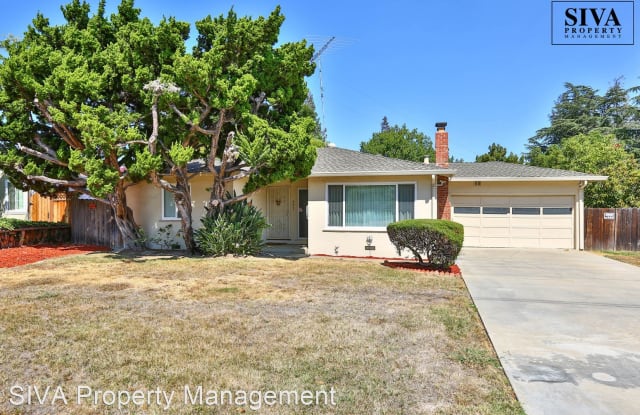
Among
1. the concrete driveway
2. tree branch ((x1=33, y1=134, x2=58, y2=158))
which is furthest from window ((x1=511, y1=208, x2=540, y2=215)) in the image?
tree branch ((x1=33, y1=134, x2=58, y2=158))

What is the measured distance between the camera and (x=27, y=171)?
11.1 m

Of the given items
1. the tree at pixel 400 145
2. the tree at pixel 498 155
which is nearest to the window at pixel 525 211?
the tree at pixel 498 155

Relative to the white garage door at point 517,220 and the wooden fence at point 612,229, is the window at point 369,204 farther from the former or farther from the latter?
the wooden fence at point 612,229

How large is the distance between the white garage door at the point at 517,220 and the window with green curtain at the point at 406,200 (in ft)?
15.3

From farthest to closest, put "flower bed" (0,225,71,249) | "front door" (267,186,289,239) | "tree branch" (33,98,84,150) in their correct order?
1. "front door" (267,186,289,239)
2. "flower bed" (0,225,71,249)
3. "tree branch" (33,98,84,150)

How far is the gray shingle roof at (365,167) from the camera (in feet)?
37.0

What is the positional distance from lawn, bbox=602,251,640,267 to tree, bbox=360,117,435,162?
2784 cm

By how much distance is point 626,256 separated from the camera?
41.5 ft

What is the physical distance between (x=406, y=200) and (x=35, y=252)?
37.2 feet

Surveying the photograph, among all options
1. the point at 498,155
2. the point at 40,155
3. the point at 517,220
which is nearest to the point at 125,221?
the point at 40,155

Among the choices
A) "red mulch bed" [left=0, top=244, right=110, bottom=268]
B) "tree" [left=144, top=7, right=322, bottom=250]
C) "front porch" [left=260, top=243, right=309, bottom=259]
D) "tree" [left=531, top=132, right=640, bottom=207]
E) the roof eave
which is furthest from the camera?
"tree" [left=531, top=132, right=640, bottom=207]

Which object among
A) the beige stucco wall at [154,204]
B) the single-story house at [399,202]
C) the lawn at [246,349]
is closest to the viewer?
the lawn at [246,349]

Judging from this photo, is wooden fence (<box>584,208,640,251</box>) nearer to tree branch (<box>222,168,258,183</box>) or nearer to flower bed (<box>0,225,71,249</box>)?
tree branch (<box>222,168,258,183</box>)

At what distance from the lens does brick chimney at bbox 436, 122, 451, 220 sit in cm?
1306
